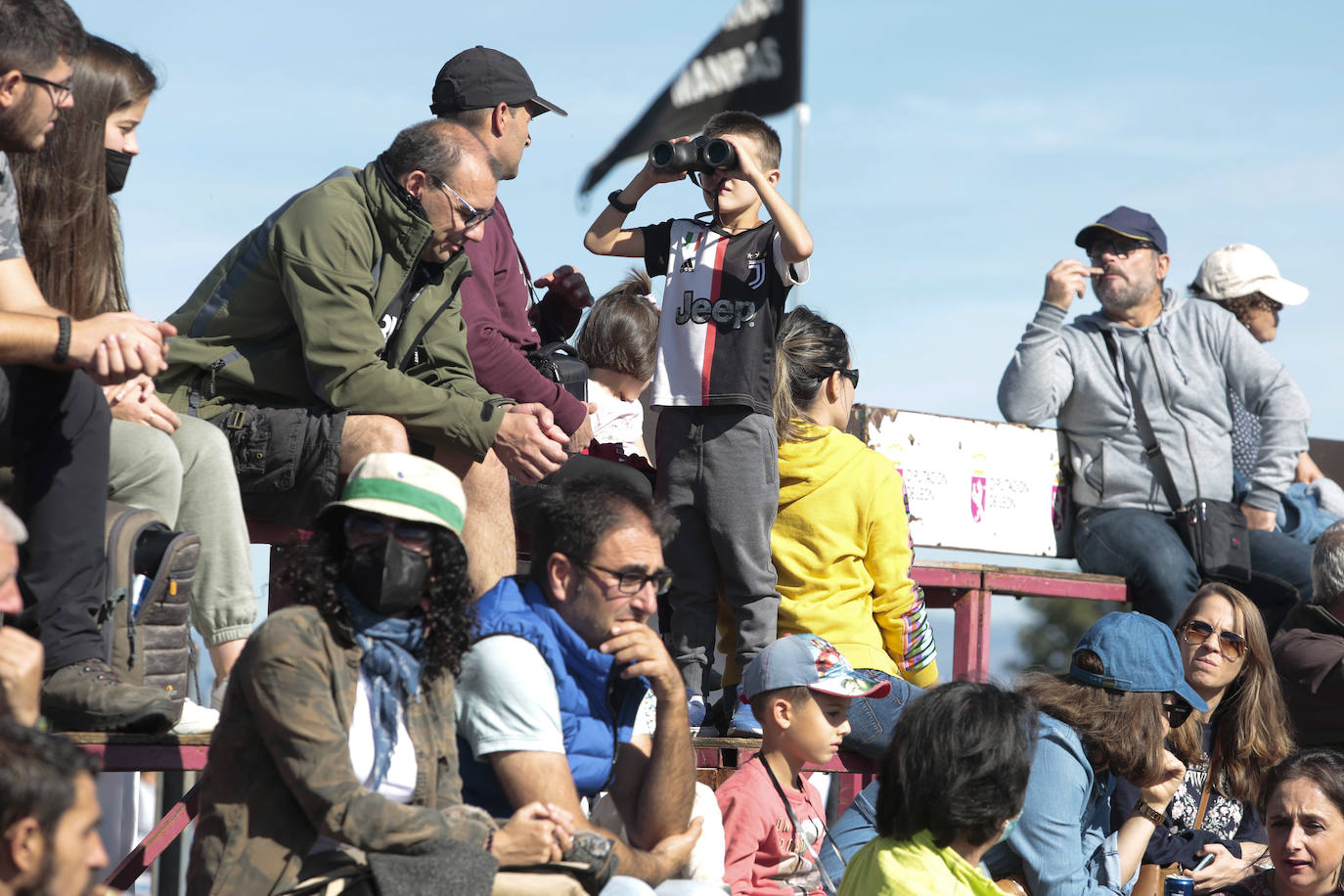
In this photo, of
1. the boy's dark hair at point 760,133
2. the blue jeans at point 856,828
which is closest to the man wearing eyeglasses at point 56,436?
the blue jeans at point 856,828

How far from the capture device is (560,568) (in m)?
3.70

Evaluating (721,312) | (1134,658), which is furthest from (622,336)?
(1134,658)

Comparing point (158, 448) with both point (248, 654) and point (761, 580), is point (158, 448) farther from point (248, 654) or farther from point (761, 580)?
point (761, 580)

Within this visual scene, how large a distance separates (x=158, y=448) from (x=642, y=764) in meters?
1.51

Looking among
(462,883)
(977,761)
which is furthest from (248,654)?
(977,761)

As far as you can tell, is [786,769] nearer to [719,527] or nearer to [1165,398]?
[719,527]

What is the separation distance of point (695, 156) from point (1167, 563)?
9.57 ft

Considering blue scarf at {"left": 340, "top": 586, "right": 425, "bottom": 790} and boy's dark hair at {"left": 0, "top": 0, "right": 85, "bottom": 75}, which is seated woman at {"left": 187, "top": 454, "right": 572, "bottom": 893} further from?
boy's dark hair at {"left": 0, "top": 0, "right": 85, "bottom": 75}

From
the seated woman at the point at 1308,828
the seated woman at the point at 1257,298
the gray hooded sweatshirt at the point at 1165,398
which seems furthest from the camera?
the seated woman at the point at 1257,298

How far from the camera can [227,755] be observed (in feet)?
10.0

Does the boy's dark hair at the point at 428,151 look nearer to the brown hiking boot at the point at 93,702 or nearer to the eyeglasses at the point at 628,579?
the eyeglasses at the point at 628,579

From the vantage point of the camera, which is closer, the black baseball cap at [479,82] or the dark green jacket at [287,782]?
the dark green jacket at [287,782]

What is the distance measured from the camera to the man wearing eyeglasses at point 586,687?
3447 millimetres

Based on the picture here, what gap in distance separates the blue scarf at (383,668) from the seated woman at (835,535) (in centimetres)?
216
